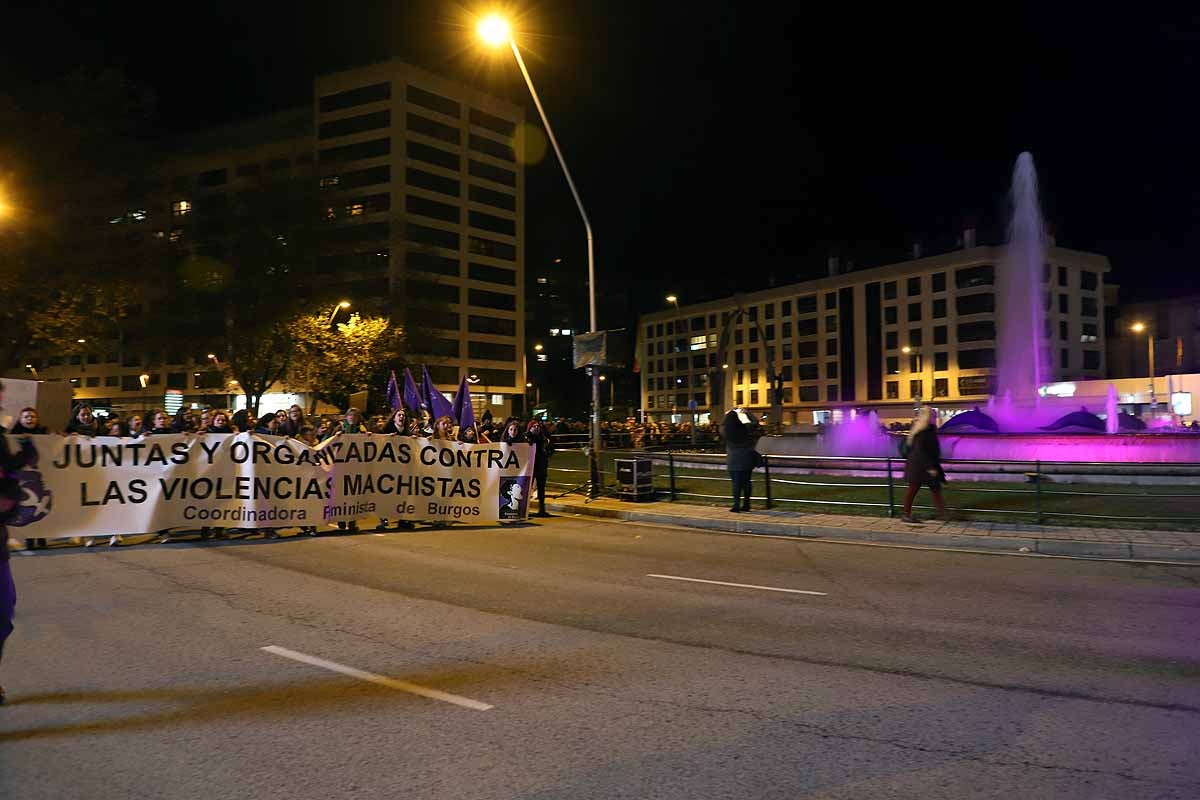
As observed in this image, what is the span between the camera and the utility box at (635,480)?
18109mm

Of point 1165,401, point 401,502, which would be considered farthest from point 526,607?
point 1165,401

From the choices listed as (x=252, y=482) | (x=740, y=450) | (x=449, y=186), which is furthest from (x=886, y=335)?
(x=252, y=482)

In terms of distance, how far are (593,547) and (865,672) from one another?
685 cm

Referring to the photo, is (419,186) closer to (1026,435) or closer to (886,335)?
(886,335)

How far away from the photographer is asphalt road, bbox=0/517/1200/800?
4.07 meters

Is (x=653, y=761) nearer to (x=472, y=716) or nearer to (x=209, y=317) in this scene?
(x=472, y=716)

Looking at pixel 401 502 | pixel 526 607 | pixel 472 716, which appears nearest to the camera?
pixel 472 716

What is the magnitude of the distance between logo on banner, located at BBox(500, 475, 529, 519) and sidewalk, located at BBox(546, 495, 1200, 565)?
194cm

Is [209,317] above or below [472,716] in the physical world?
above

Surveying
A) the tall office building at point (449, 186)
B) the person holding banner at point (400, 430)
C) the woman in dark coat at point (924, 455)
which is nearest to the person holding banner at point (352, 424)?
the person holding banner at point (400, 430)

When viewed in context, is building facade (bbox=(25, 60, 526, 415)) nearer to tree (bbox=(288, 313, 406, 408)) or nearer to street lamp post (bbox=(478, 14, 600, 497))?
tree (bbox=(288, 313, 406, 408))

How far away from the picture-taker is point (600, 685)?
548cm

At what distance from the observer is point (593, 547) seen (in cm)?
1236

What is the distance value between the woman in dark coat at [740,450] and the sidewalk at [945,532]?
0.45 meters
